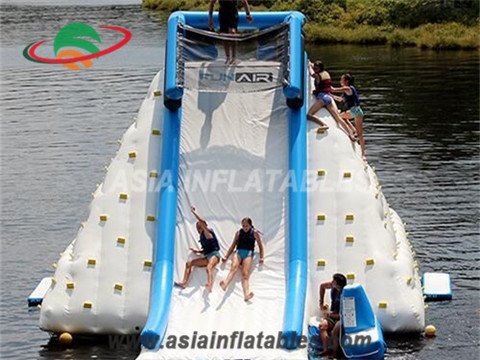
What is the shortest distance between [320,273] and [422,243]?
277 inches

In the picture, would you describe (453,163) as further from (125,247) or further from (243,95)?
(125,247)

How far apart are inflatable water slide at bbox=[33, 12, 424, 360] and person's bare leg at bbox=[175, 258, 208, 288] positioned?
0.13 metres

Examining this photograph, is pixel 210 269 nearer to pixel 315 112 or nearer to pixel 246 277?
pixel 246 277

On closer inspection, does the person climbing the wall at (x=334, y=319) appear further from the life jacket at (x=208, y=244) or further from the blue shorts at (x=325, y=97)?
the blue shorts at (x=325, y=97)

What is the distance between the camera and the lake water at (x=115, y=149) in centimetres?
2133

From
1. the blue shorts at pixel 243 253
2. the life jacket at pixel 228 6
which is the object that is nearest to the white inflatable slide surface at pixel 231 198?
the blue shorts at pixel 243 253

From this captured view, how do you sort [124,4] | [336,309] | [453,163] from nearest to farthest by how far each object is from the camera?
[336,309]
[453,163]
[124,4]

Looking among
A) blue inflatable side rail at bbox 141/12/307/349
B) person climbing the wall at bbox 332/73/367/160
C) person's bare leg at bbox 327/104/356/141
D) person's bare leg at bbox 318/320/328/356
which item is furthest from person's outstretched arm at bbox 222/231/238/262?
person climbing the wall at bbox 332/73/367/160

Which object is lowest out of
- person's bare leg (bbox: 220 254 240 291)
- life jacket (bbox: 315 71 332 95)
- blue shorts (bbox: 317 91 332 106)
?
person's bare leg (bbox: 220 254 240 291)

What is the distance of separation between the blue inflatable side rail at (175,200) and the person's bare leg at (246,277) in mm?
725

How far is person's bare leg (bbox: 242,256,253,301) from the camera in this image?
19453mm

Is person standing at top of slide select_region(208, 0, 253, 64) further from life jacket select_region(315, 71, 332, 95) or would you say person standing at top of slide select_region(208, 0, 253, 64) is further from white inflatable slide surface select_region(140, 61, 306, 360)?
life jacket select_region(315, 71, 332, 95)

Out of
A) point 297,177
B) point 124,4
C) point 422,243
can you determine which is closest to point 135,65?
point 422,243

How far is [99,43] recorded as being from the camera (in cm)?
7344
